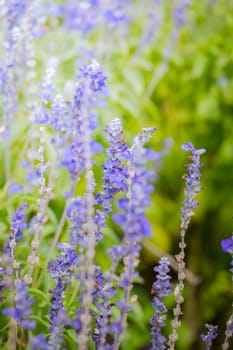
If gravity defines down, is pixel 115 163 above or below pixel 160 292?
above

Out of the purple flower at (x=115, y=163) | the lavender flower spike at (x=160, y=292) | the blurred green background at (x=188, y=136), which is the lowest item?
the lavender flower spike at (x=160, y=292)

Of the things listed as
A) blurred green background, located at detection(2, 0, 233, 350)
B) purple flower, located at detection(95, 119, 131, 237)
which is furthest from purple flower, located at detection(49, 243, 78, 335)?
blurred green background, located at detection(2, 0, 233, 350)

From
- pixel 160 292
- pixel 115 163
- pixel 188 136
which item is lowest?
pixel 160 292

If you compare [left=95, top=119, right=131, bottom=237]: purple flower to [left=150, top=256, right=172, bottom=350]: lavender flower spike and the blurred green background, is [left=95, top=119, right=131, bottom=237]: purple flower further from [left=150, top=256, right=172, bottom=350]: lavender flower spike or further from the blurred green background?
the blurred green background

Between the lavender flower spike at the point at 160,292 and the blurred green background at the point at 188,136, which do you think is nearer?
the lavender flower spike at the point at 160,292

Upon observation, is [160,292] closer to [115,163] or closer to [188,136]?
[115,163]

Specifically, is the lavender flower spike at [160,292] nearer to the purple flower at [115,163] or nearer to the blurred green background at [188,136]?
the purple flower at [115,163]

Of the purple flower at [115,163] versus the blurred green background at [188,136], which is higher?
the blurred green background at [188,136]

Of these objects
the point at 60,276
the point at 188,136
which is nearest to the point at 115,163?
the point at 60,276

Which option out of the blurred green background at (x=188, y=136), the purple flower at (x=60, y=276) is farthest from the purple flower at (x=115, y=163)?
the blurred green background at (x=188, y=136)
